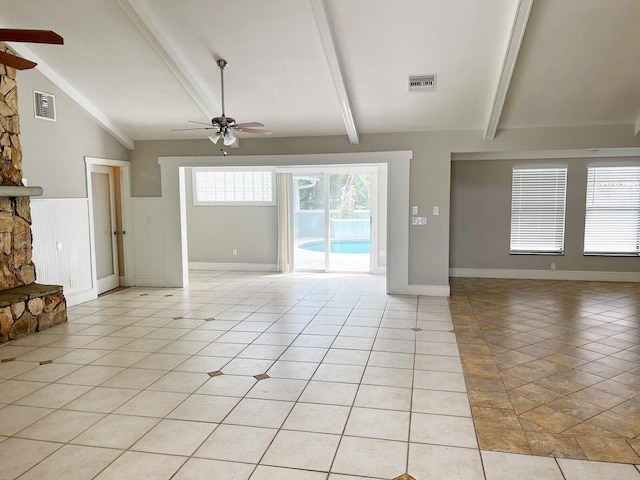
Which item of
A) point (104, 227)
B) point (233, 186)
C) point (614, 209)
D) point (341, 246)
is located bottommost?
point (341, 246)

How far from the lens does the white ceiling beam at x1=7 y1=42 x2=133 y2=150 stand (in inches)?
201

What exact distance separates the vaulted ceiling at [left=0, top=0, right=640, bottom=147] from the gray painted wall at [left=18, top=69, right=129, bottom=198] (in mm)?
181

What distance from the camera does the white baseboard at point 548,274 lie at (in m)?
7.57

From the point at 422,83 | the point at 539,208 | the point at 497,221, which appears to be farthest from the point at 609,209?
the point at 422,83

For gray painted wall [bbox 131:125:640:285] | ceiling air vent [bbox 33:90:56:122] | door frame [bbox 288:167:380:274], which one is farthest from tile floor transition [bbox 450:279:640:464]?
ceiling air vent [bbox 33:90:56:122]

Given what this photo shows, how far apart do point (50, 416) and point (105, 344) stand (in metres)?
1.55

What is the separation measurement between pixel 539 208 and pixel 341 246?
3.62 metres

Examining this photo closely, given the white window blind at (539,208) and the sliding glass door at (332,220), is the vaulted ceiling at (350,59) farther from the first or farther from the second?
the sliding glass door at (332,220)

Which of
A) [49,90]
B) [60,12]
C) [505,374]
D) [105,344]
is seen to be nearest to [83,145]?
[49,90]

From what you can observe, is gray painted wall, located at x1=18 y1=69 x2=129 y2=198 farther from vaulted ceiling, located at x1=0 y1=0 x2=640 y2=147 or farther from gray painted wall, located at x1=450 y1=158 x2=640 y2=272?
gray painted wall, located at x1=450 y1=158 x2=640 y2=272

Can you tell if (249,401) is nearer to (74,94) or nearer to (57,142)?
(57,142)

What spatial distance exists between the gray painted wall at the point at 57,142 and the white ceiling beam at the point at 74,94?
6 centimetres

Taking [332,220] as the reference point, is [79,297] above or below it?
below

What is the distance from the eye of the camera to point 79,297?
6336mm
